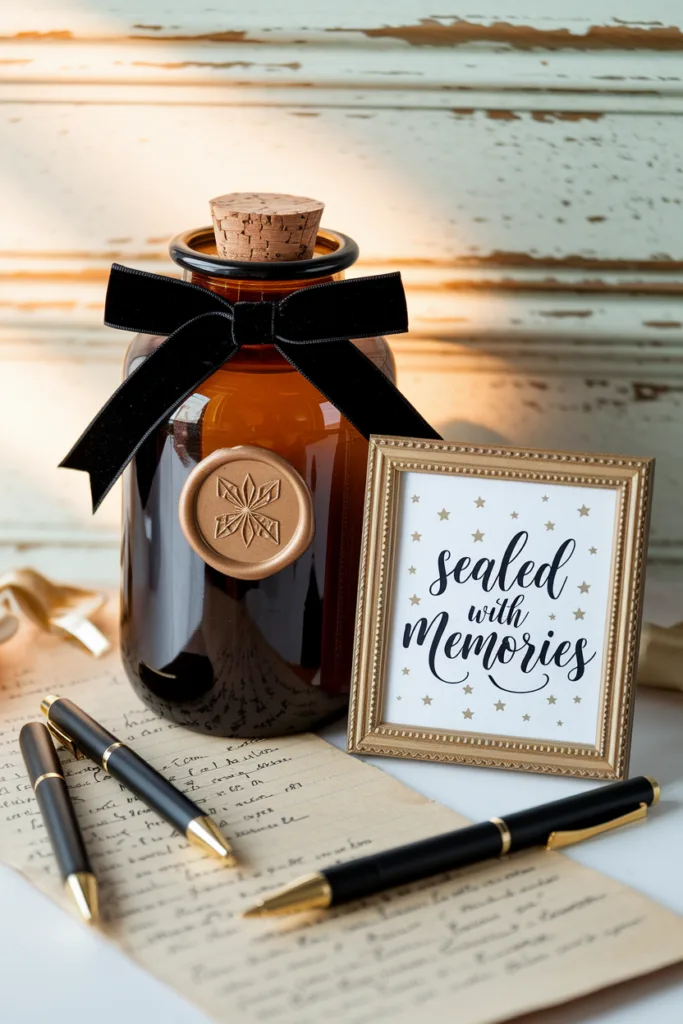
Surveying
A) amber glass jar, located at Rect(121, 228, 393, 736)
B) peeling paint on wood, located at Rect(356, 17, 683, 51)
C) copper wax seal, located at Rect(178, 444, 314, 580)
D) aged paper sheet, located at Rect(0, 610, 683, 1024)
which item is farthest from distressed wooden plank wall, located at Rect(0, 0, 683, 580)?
aged paper sheet, located at Rect(0, 610, 683, 1024)

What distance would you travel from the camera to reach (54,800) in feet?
2.09

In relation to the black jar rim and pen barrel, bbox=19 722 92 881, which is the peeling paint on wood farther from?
pen barrel, bbox=19 722 92 881

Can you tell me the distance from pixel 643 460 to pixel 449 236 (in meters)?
0.31

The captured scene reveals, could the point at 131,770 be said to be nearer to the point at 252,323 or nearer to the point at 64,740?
the point at 64,740

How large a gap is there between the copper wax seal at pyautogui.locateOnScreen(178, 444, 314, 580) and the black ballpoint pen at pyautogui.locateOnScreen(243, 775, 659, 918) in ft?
0.68

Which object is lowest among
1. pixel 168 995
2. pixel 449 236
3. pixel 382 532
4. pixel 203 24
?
pixel 168 995

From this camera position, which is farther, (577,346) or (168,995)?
(577,346)

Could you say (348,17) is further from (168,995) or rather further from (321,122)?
(168,995)

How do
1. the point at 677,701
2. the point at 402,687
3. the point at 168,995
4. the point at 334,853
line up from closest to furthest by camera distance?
1. the point at 168,995
2. the point at 334,853
3. the point at 402,687
4. the point at 677,701

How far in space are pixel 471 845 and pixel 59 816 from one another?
0.25 metres

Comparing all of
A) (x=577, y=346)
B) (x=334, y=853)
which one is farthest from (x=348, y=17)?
(x=334, y=853)

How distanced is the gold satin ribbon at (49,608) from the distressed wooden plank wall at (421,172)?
0.60ft

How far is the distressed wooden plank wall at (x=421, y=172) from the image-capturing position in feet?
2.79

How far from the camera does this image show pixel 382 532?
708 millimetres
